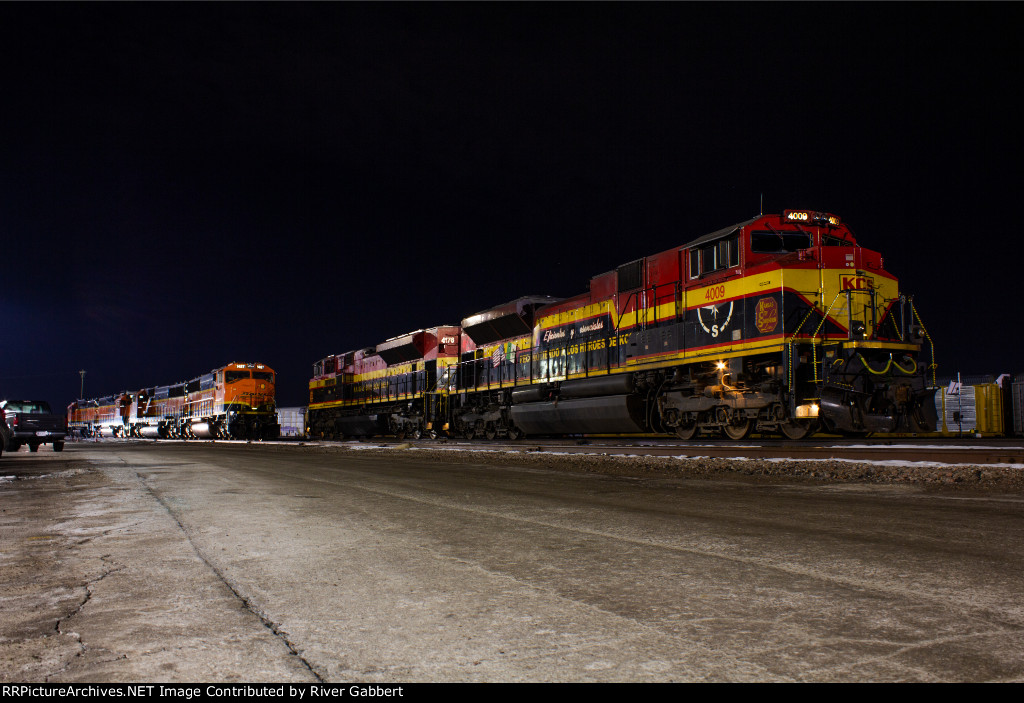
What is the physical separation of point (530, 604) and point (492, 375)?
20.6 m

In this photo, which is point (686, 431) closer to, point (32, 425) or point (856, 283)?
point (856, 283)

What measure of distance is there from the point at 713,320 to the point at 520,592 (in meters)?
12.3

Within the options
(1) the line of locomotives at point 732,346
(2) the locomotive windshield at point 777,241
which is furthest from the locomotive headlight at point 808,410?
(2) the locomotive windshield at point 777,241

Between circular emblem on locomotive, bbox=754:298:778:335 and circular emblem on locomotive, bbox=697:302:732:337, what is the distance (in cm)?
72

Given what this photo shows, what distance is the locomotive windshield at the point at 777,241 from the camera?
13773mm

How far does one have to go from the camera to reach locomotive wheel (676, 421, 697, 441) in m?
15.4

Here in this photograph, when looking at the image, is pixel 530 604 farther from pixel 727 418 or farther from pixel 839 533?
pixel 727 418

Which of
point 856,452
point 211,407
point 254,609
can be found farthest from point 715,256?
point 211,407

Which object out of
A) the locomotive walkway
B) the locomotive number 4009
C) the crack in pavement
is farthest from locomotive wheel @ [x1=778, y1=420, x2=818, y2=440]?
the crack in pavement

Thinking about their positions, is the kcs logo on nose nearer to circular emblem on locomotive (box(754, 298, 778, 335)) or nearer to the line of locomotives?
the line of locomotives

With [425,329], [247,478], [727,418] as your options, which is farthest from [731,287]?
[425,329]

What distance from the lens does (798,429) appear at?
525 inches

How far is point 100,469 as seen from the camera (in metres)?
12.0

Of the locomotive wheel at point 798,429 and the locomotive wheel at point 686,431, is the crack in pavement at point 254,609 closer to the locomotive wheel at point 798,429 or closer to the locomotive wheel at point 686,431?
the locomotive wheel at point 798,429
